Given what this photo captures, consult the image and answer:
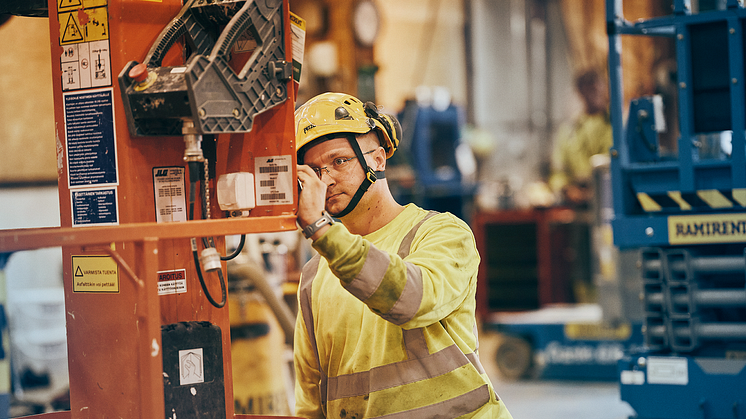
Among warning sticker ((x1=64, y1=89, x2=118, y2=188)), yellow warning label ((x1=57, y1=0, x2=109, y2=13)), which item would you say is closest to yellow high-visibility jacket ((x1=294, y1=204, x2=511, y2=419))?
warning sticker ((x1=64, y1=89, x2=118, y2=188))

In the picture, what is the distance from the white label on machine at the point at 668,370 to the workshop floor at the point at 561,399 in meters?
2.10

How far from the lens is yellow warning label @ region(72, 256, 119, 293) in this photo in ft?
7.09

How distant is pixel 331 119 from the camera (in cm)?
262

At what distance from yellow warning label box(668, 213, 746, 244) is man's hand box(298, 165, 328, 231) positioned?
3201 mm

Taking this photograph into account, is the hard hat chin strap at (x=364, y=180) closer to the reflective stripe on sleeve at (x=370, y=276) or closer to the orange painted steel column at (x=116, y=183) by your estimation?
the orange painted steel column at (x=116, y=183)

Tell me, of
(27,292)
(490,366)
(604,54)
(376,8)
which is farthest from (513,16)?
(27,292)

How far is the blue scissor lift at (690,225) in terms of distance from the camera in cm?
461

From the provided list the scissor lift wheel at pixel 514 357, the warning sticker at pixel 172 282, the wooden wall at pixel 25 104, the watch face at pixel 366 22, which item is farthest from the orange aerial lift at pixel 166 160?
the watch face at pixel 366 22

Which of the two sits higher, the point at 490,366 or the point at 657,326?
the point at 657,326

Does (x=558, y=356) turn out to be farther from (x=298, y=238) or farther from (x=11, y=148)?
(x=11, y=148)

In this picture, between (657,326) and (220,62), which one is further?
(657,326)

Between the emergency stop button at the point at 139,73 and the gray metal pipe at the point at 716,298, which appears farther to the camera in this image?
the gray metal pipe at the point at 716,298

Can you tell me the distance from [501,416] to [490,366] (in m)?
7.08

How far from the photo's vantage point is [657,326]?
4906mm
